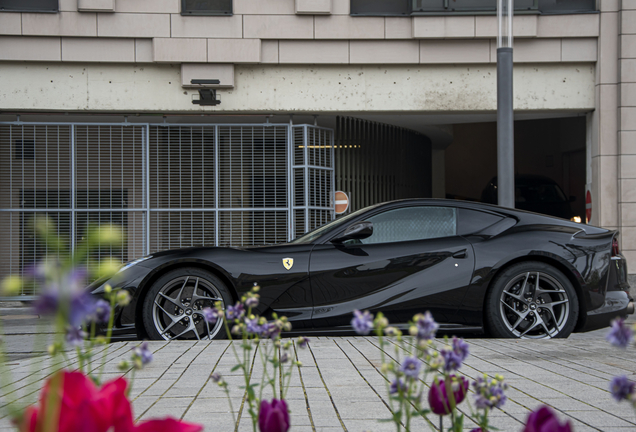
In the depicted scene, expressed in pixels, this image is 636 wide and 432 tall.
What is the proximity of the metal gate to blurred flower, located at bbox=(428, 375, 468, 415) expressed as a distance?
424 inches

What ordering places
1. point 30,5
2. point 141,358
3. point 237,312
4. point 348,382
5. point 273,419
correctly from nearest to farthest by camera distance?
point 273,419 < point 141,358 < point 237,312 < point 348,382 < point 30,5

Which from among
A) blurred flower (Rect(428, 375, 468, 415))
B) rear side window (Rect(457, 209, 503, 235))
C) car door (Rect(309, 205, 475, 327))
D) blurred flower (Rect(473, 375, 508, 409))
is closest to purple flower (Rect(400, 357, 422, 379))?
blurred flower (Rect(428, 375, 468, 415))

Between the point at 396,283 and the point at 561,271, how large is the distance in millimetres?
1450

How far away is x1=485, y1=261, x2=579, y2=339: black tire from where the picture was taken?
5.50 meters

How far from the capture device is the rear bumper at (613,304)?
5.57 m

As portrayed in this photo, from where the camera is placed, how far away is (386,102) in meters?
12.0

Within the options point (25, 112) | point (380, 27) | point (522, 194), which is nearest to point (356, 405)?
point (380, 27)

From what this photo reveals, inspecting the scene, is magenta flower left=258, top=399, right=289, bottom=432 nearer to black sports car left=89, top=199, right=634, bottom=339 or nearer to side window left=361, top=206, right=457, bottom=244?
black sports car left=89, top=199, right=634, bottom=339

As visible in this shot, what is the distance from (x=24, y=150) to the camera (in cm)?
1191

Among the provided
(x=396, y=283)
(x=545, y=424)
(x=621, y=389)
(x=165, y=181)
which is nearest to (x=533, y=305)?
(x=396, y=283)

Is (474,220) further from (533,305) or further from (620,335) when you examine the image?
(620,335)

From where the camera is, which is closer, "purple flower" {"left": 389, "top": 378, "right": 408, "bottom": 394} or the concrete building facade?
"purple flower" {"left": 389, "top": 378, "right": 408, "bottom": 394}

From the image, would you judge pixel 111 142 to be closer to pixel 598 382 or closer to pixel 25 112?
pixel 25 112

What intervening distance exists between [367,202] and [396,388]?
1233cm
